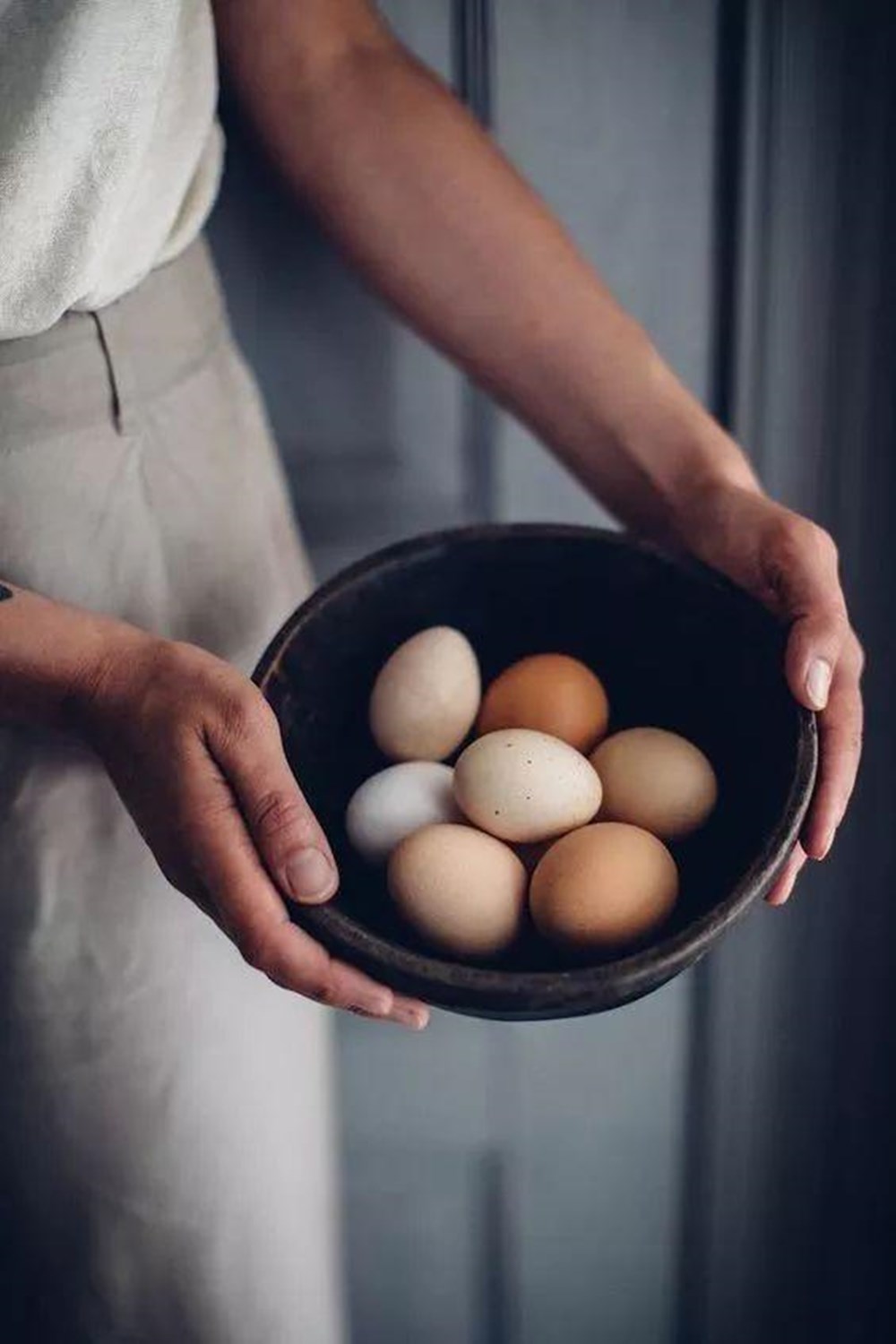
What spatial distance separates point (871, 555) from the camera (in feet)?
2.90

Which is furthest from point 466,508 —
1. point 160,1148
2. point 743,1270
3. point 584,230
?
point 743,1270

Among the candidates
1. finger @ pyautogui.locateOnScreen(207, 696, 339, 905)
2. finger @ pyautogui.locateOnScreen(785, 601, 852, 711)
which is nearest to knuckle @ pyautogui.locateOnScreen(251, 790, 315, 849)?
finger @ pyautogui.locateOnScreen(207, 696, 339, 905)

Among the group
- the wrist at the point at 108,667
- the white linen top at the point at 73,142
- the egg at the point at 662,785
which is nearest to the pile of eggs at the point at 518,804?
the egg at the point at 662,785

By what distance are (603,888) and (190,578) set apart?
0.28 metres

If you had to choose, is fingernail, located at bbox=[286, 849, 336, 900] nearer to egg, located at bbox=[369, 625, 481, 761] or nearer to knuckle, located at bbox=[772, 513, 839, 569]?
egg, located at bbox=[369, 625, 481, 761]

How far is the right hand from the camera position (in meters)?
0.52

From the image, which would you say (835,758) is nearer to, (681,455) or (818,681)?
(818,681)

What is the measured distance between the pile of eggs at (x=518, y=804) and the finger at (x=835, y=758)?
0.05m

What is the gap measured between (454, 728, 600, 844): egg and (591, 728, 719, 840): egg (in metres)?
0.01

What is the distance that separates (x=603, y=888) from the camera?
54 centimetres

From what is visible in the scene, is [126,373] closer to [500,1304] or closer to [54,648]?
[54,648]

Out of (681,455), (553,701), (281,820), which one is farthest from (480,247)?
(281,820)

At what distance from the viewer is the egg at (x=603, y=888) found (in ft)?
1.79

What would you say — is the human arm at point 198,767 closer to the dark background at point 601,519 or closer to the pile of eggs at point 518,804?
the pile of eggs at point 518,804
